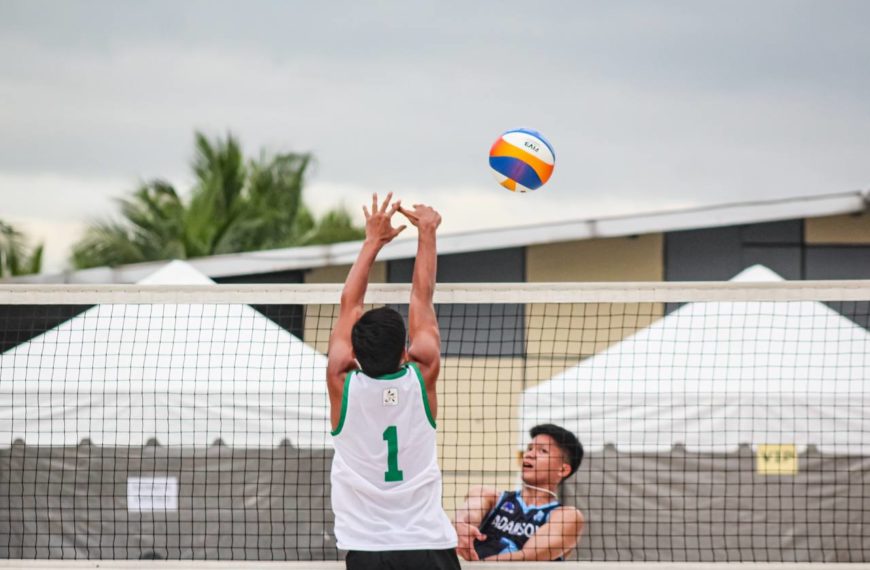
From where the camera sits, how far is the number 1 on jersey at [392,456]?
14.6ft

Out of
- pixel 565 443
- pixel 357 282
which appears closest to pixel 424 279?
pixel 357 282

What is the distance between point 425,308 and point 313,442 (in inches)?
218

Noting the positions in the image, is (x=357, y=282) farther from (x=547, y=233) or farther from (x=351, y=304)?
(x=547, y=233)

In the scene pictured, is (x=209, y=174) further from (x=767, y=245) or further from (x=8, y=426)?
(x=8, y=426)

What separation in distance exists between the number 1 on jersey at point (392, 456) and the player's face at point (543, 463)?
199cm

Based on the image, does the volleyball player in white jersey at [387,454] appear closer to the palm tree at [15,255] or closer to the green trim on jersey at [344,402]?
the green trim on jersey at [344,402]

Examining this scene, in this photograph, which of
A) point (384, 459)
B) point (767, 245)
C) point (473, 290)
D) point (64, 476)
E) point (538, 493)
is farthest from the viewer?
point (767, 245)

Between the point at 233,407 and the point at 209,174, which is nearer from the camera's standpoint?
the point at 233,407

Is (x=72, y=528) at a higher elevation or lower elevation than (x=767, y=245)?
lower

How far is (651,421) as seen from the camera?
1048 cm

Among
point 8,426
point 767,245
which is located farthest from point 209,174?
point 8,426

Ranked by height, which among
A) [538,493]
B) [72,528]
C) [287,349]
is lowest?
[72,528]

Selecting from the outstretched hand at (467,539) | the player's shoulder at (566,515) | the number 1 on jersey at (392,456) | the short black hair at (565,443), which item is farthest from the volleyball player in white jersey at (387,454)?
the short black hair at (565,443)

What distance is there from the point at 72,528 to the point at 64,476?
0.48 m
